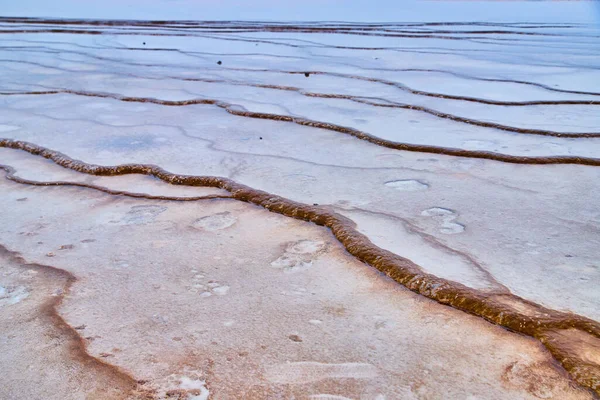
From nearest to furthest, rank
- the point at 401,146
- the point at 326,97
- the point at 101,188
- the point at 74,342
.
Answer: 1. the point at 74,342
2. the point at 101,188
3. the point at 401,146
4. the point at 326,97

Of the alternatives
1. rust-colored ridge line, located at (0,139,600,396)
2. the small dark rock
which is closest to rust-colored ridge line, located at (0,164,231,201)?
rust-colored ridge line, located at (0,139,600,396)

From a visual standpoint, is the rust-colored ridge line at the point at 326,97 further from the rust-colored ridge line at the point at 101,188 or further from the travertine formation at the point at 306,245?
the rust-colored ridge line at the point at 101,188

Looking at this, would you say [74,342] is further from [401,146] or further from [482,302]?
[401,146]

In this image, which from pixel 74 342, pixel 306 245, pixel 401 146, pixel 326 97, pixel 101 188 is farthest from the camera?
pixel 326 97

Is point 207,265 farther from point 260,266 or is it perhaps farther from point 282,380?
point 282,380

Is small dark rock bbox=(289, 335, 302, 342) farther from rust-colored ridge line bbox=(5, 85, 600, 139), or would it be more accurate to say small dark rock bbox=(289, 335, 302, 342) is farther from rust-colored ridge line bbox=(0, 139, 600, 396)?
rust-colored ridge line bbox=(5, 85, 600, 139)

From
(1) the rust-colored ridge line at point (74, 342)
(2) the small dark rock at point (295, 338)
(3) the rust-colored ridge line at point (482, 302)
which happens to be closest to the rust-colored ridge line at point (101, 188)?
(3) the rust-colored ridge line at point (482, 302)

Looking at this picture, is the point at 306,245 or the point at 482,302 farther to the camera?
the point at 306,245

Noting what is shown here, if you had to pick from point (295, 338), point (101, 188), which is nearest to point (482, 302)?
point (295, 338)
